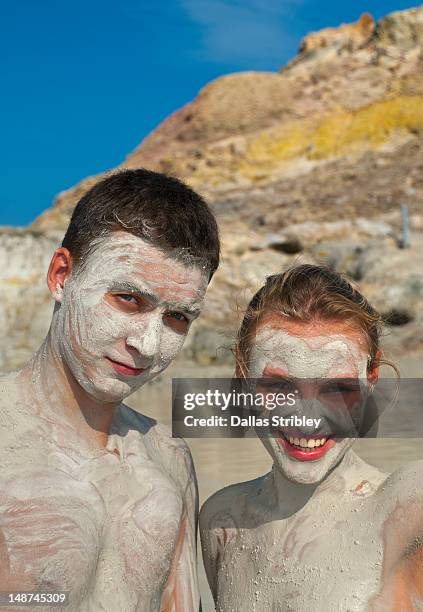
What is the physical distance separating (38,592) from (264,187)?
2750 centimetres

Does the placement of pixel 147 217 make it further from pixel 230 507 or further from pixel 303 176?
pixel 303 176

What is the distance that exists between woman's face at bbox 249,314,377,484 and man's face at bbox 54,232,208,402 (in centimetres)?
42

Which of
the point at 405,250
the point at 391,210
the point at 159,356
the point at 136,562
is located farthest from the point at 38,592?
the point at 391,210

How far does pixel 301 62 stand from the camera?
49.5 m

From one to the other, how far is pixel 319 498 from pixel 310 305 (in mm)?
692

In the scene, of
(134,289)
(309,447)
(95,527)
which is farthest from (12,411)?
(309,447)

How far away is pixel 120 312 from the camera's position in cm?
255

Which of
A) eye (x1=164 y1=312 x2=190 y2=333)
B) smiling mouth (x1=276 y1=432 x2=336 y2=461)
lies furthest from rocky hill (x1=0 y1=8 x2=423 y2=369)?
smiling mouth (x1=276 y1=432 x2=336 y2=461)

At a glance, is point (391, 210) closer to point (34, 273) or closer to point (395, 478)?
point (34, 273)

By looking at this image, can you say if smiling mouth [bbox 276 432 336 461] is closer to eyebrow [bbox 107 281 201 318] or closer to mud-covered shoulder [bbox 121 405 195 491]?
mud-covered shoulder [bbox 121 405 195 491]

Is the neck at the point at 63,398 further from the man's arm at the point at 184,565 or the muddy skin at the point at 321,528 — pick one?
the muddy skin at the point at 321,528

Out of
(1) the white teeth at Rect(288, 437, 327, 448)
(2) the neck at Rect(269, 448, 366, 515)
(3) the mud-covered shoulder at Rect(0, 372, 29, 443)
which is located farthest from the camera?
(2) the neck at Rect(269, 448, 366, 515)

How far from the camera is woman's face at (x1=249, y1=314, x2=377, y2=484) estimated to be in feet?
9.04

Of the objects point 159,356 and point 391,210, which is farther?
point 391,210
